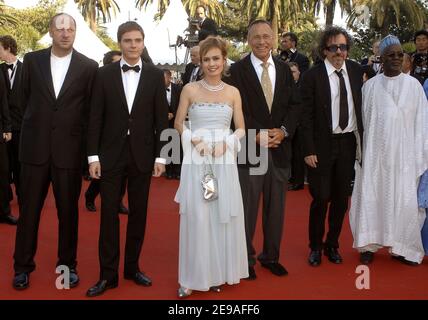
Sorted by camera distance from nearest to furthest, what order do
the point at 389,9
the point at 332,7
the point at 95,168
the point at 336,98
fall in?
→ the point at 95,168 < the point at 336,98 < the point at 389,9 < the point at 332,7

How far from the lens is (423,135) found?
4895mm

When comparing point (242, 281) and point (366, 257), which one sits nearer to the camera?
point (242, 281)

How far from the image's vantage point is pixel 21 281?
4164mm

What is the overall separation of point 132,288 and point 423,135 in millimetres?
2873

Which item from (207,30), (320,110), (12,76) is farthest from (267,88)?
(12,76)

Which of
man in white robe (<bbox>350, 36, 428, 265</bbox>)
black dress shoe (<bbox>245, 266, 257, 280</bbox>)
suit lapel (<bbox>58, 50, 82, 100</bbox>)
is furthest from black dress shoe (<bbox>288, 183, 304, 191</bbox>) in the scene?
suit lapel (<bbox>58, 50, 82, 100</bbox>)

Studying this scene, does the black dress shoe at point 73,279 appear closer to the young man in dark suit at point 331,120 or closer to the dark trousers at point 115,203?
the dark trousers at point 115,203

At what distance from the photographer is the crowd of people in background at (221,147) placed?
4094 millimetres

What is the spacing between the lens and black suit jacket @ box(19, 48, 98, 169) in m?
4.11

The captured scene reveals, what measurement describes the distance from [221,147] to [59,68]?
140 centimetres

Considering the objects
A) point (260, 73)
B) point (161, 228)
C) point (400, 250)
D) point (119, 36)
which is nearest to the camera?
point (119, 36)

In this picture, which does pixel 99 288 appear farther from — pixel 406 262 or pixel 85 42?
pixel 85 42

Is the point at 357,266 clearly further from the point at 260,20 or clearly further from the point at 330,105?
the point at 260,20

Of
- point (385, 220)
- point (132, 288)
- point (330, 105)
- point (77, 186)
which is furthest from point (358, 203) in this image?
point (77, 186)
